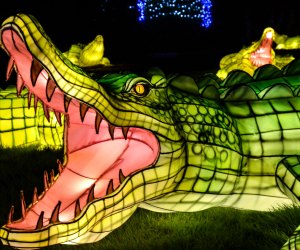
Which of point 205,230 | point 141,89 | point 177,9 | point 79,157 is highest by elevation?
point 177,9

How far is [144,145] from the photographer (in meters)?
2.31

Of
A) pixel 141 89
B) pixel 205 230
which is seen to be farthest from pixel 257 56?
pixel 141 89

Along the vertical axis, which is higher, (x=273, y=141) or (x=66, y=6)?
(x=66, y=6)

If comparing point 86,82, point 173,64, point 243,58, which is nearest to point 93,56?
point 243,58

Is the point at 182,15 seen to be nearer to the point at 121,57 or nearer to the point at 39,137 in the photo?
the point at 121,57

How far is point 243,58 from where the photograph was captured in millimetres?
8531

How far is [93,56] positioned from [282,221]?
25.2 feet

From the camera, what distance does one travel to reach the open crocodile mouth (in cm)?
199

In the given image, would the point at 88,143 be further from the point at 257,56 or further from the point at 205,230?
the point at 257,56

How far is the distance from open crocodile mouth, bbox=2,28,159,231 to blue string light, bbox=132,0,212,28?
14.4 meters

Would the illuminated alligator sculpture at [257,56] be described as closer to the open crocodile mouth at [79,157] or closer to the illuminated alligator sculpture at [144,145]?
the illuminated alligator sculpture at [144,145]

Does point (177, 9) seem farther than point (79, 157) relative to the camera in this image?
Yes

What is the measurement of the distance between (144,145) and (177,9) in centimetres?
1514

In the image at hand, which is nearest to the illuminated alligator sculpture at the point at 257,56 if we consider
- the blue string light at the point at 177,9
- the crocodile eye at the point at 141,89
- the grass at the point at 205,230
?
the grass at the point at 205,230
